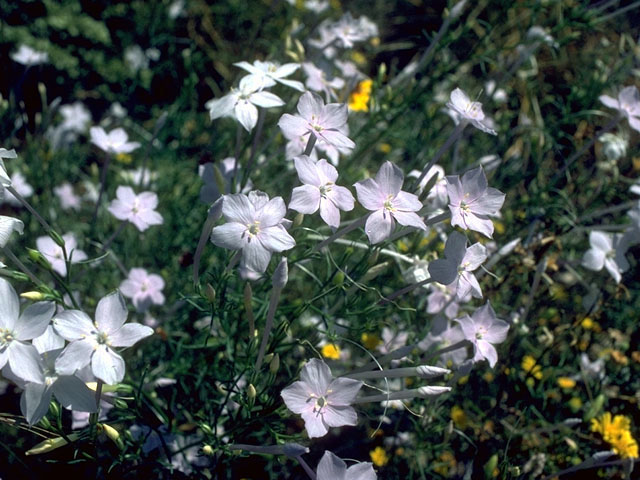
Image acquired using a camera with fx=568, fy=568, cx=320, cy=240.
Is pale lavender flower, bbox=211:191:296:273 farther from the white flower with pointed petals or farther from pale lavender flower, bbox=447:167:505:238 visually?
pale lavender flower, bbox=447:167:505:238

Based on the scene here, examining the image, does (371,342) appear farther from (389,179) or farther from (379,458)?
(389,179)

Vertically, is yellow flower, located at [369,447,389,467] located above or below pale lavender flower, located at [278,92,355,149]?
below

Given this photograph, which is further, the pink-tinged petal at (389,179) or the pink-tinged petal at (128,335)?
the pink-tinged petal at (389,179)

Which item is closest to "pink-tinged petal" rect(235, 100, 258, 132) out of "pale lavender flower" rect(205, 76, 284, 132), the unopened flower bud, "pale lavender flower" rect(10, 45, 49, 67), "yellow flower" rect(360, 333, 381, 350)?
"pale lavender flower" rect(205, 76, 284, 132)

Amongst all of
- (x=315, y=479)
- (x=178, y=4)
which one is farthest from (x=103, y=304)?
(x=178, y=4)

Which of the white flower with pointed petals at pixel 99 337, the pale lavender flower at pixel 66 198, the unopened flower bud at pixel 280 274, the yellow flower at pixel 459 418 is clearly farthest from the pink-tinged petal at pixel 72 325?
the pale lavender flower at pixel 66 198

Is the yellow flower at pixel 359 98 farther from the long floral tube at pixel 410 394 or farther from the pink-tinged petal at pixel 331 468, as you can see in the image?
the pink-tinged petal at pixel 331 468
